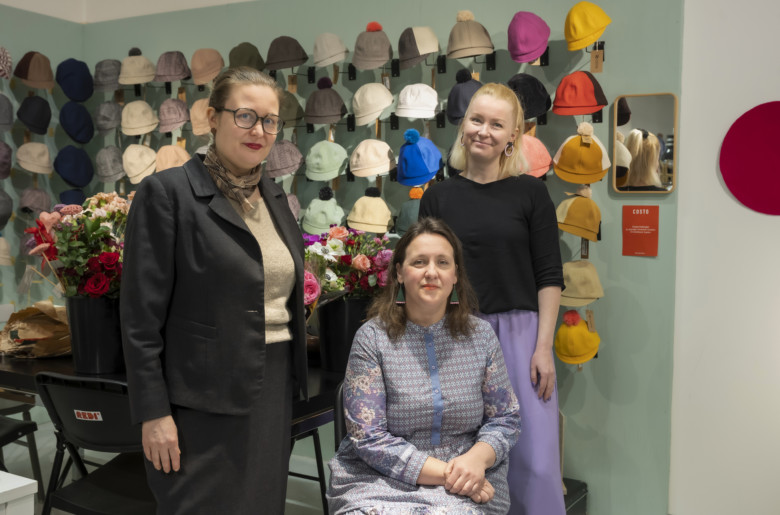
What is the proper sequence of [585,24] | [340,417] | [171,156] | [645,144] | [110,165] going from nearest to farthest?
[340,417]
[585,24]
[645,144]
[171,156]
[110,165]

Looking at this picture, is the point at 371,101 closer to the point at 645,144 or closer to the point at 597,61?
the point at 597,61

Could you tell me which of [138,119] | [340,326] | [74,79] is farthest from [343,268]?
[74,79]

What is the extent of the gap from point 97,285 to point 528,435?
1.42m

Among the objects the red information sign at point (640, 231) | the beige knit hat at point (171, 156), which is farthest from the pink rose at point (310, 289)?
the beige knit hat at point (171, 156)

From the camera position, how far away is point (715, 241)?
3.06m

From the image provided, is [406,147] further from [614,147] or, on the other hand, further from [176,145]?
[176,145]

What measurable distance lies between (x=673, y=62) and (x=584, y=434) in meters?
1.69

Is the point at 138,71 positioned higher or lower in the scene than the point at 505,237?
higher

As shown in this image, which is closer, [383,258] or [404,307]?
[404,307]

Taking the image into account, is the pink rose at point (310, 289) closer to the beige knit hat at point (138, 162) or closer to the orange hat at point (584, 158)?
the orange hat at point (584, 158)

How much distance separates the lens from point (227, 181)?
1.75 m

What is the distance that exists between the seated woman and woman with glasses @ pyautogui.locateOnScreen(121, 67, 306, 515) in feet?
0.74

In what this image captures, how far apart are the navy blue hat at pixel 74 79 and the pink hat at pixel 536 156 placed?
2.88m

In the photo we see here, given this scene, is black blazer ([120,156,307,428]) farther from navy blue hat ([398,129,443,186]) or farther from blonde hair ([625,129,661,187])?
blonde hair ([625,129,661,187])
